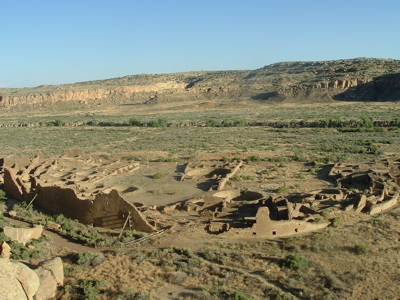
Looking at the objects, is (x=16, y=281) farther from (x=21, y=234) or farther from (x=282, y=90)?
(x=282, y=90)

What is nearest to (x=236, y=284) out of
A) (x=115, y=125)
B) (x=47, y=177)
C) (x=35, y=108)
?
(x=47, y=177)

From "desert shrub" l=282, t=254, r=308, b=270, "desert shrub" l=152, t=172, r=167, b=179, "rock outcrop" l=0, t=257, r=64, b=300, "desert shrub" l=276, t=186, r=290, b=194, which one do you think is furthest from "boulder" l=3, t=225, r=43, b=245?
"desert shrub" l=276, t=186, r=290, b=194

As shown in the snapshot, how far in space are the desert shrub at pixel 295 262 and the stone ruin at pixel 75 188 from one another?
5314 mm

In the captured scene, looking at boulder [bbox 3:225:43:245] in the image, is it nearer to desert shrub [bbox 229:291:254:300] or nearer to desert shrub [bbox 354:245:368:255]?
desert shrub [bbox 229:291:254:300]

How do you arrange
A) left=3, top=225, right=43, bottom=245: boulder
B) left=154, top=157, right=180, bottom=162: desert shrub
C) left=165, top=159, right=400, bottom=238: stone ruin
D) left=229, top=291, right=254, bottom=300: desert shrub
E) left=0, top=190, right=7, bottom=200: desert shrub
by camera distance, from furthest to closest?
left=154, top=157, right=180, bottom=162: desert shrub, left=0, top=190, right=7, bottom=200: desert shrub, left=165, top=159, right=400, bottom=238: stone ruin, left=3, top=225, right=43, bottom=245: boulder, left=229, top=291, right=254, bottom=300: desert shrub

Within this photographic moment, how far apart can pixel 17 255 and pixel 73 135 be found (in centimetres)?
4069

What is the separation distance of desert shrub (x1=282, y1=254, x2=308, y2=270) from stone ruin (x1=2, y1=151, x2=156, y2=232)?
209 inches

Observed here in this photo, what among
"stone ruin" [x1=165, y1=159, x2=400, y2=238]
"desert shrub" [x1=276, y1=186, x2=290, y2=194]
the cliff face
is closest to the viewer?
"stone ruin" [x1=165, y1=159, x2=400, y2=238]

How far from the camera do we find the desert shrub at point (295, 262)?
1253 centimetres

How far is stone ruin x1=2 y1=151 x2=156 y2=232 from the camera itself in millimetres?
16297

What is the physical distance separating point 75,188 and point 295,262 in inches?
536

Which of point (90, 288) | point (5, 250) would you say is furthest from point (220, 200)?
point (5, 250)

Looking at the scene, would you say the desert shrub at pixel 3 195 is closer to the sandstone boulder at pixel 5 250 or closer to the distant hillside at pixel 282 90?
the sandstone boulder at pixel 5 250

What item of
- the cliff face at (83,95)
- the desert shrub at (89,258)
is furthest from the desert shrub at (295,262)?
the cliff face at (83,95)
